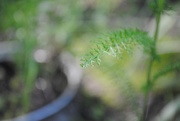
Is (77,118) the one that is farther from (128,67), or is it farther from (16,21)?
(16,21)

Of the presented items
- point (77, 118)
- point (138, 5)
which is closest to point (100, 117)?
point (77, 118)

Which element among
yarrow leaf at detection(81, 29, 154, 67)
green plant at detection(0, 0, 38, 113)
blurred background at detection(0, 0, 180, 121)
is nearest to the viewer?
yarrow leaf at detection(81, 29, 154, 67)

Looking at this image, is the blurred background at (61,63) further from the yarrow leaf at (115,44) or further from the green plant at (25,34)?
the yarrow leaf at (115,44)

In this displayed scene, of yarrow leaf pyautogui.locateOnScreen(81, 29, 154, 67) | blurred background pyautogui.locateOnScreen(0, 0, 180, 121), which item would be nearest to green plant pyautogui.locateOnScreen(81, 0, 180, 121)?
yarrow leaf pyautogui.locateOnScreen(81, 29, 154, 67)

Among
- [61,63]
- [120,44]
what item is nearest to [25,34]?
[61,63]

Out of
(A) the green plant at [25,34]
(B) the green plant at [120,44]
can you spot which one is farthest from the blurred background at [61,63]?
(B) the green plant at [120,44]

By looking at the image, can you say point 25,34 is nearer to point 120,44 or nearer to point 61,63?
point 61,63

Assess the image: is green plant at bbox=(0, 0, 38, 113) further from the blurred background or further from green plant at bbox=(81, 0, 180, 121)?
green plant at bbox=(81, 0, 180, 121)

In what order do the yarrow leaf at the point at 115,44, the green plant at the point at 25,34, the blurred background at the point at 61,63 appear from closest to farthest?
the yarrow leaf at the point at 115,44 → the green plant at the point at 25,34 → the blurred background at the point at 61,63
